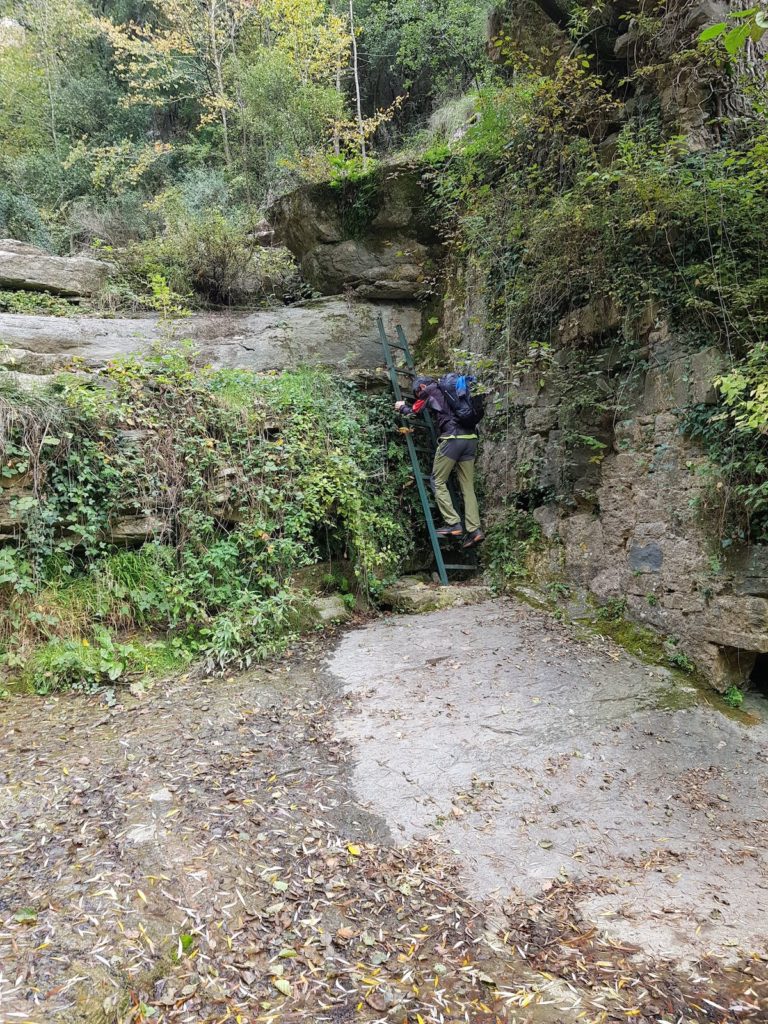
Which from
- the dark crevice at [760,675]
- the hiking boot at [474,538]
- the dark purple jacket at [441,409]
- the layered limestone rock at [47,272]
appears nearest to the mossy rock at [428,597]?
the hiking boot at [474,538]

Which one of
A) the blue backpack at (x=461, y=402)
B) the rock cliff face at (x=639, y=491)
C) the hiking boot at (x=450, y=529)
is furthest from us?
the hiking boot at (x=450, y=529)

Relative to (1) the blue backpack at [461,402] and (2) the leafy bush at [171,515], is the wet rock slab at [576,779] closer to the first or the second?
(2) the leafy bush at [171,515]

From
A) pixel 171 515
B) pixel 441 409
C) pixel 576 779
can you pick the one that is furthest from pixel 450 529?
pixel 576 779

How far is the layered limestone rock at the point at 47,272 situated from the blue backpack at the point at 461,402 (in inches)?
259

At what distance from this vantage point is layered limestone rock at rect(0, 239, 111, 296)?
918cm

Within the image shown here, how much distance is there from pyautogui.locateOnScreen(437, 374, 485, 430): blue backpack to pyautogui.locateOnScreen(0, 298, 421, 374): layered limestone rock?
1910 millimetres

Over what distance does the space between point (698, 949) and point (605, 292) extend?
5258mm

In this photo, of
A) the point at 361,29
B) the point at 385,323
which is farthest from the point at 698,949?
the point at 361,29

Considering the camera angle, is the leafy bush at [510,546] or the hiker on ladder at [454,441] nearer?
the leafy bush at [510,546]

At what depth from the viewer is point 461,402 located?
7.41m

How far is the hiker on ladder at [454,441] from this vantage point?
24.3 feet

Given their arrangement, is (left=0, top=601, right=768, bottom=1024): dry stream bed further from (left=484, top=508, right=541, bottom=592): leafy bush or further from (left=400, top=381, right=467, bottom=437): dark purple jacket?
(left=400, top=381, right=467, bottom=437): dark purple jacket

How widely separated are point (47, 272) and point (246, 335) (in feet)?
11.8

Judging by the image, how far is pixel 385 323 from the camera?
9680mm
